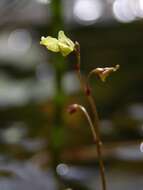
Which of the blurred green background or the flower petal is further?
the blurred green background

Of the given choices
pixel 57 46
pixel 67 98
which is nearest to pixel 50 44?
pixel 57 46

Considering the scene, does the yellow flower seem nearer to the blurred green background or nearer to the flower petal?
the flower petal

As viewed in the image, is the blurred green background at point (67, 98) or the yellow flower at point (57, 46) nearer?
the yellow flower at point (57, 46)

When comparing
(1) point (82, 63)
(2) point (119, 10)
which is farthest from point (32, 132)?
(2) point (119, 10)

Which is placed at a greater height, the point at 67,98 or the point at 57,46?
the point at 67,98

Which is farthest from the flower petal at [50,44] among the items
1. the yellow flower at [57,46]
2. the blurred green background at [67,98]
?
the blurred green background at [67,98]

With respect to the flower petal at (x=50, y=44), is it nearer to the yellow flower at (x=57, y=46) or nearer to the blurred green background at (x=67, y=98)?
the yellow flower at (x=57, y=46)

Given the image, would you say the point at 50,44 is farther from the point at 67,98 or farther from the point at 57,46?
the point at 67,98

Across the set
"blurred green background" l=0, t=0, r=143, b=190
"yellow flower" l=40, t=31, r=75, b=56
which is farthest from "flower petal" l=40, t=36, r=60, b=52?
"blurred green background" l=0, t=0, r=143, b=190

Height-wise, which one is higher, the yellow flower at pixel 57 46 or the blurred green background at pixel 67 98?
the blurred green background at pixel 67 98

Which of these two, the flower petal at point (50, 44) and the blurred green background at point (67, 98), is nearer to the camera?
the flower petal at point (50, 44)
